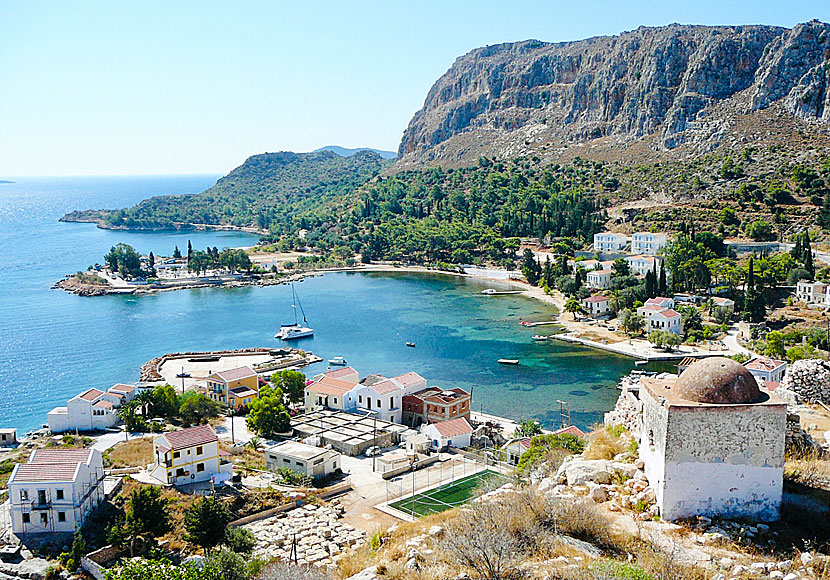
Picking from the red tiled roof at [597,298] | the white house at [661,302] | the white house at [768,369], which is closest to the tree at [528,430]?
the white house at [768,369]

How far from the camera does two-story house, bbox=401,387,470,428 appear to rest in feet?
102

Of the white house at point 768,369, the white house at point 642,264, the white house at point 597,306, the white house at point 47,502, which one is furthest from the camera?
the white house at point 642,264

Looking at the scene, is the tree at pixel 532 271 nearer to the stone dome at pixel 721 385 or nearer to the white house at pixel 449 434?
the white house at pixel 449 434

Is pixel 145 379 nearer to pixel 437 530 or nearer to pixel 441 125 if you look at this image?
pixel 437 530

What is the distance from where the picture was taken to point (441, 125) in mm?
150000

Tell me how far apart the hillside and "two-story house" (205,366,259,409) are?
3564 inches

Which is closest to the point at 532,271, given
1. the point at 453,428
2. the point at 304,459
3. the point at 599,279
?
the point at 599,279

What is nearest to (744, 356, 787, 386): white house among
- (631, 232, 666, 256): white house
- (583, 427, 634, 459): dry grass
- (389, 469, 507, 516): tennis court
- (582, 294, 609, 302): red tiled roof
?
(389, 469, 507, 516): tennis court

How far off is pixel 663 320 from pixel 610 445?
122 ft

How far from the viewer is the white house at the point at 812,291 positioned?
49125 millimetres

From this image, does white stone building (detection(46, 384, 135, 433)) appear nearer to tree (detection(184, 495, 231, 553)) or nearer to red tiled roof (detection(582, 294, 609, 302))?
tree (detection(184, 495, 231, 553))

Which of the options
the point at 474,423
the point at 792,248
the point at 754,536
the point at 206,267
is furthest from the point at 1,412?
the point at 792,248

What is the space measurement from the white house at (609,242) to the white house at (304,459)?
5392 cm

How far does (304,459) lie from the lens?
906 inches
